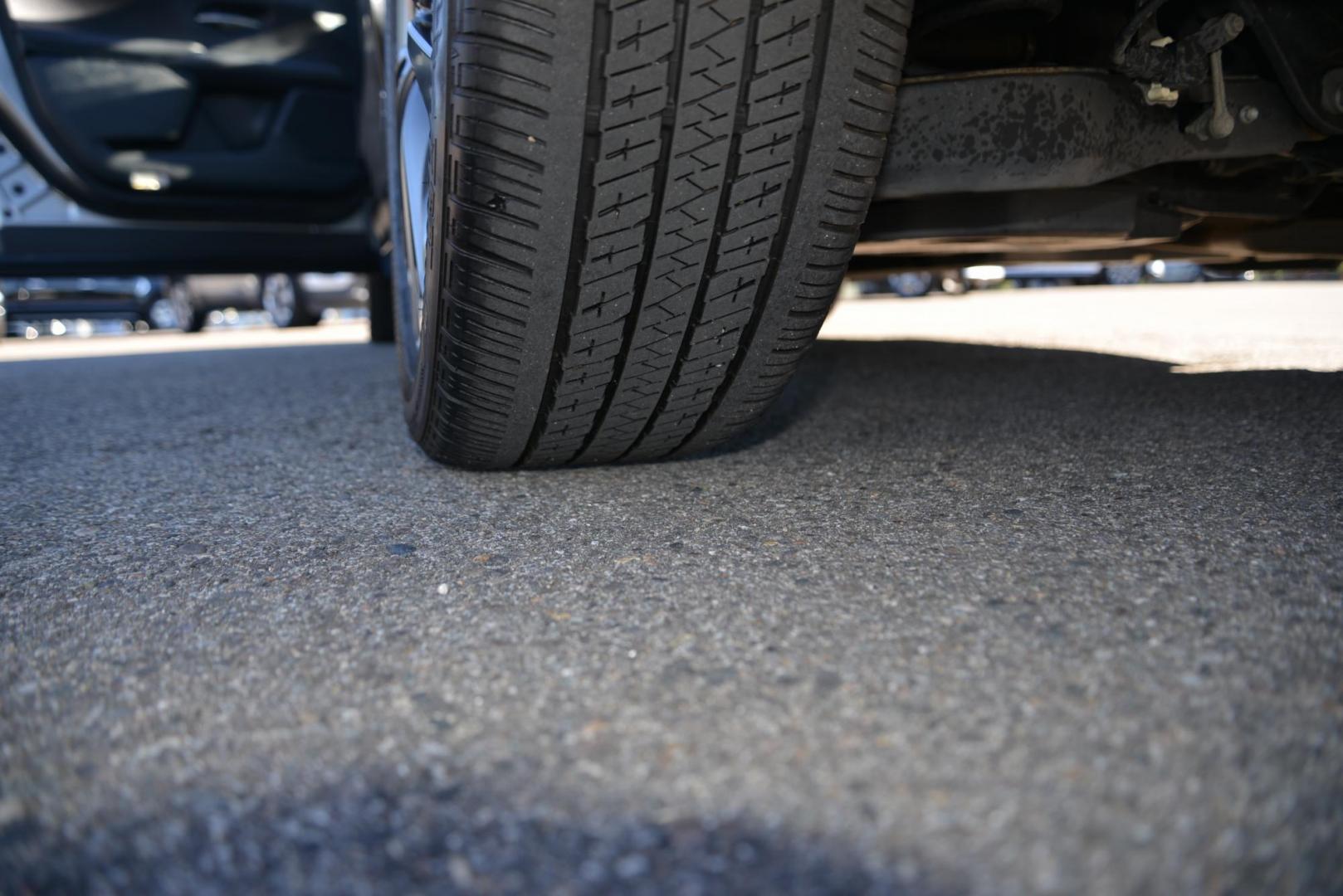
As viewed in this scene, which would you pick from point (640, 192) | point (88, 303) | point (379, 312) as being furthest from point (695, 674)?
point (88, 303)

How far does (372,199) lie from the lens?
3.13 m

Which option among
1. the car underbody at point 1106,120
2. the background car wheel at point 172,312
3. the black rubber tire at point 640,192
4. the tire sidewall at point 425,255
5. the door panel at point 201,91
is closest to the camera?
the black rubber tire at point 640,192

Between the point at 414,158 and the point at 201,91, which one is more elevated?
the point at 414,158

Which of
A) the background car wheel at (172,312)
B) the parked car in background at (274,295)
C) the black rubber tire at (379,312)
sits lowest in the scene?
the background car wheel at (172,312)

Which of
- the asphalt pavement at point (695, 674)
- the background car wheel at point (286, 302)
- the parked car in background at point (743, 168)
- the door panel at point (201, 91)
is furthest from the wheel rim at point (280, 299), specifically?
the asphalt pavement at point (695, 674)

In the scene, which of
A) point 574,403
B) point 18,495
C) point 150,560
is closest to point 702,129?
point 574,403

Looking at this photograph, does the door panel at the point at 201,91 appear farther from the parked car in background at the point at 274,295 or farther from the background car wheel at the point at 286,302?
the background car wheel at the point at 286,302

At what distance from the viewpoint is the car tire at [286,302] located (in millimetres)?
7320

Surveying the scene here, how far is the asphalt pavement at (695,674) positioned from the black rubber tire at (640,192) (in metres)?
0.20

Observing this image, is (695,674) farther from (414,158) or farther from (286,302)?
(286,302)

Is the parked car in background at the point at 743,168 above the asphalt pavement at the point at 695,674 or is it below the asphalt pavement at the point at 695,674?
above

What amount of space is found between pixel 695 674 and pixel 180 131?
2653mm

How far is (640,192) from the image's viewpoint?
41.2 inches

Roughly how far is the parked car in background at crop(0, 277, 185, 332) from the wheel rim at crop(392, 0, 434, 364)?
6789 millimetres
